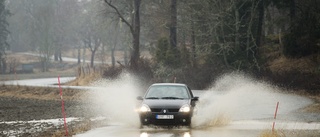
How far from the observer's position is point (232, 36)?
42188 mm

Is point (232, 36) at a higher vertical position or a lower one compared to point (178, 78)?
higher

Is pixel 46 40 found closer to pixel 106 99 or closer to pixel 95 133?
pixel 106 99

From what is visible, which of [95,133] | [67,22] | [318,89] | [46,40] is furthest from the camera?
[67,22]

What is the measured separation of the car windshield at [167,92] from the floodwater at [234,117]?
937mm

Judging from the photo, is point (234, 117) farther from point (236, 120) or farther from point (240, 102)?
point (240, 102)

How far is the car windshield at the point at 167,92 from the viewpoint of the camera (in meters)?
18.7

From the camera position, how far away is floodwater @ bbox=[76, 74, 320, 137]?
17.2 meters

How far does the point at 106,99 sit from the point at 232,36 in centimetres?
1186

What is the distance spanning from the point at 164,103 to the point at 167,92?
5.02 feet

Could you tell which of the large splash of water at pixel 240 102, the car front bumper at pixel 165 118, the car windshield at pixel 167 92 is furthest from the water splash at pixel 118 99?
the large splash of water at pixel 240 102

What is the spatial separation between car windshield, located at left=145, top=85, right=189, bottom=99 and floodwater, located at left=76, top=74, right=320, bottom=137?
0.94 m

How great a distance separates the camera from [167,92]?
19.1 m

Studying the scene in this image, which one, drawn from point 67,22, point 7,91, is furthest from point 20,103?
point 67,22

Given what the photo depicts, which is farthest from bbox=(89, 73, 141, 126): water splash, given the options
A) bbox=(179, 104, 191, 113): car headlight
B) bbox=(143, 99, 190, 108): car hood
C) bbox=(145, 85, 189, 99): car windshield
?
bbox=(179, 104, 191, 113): car headlight
